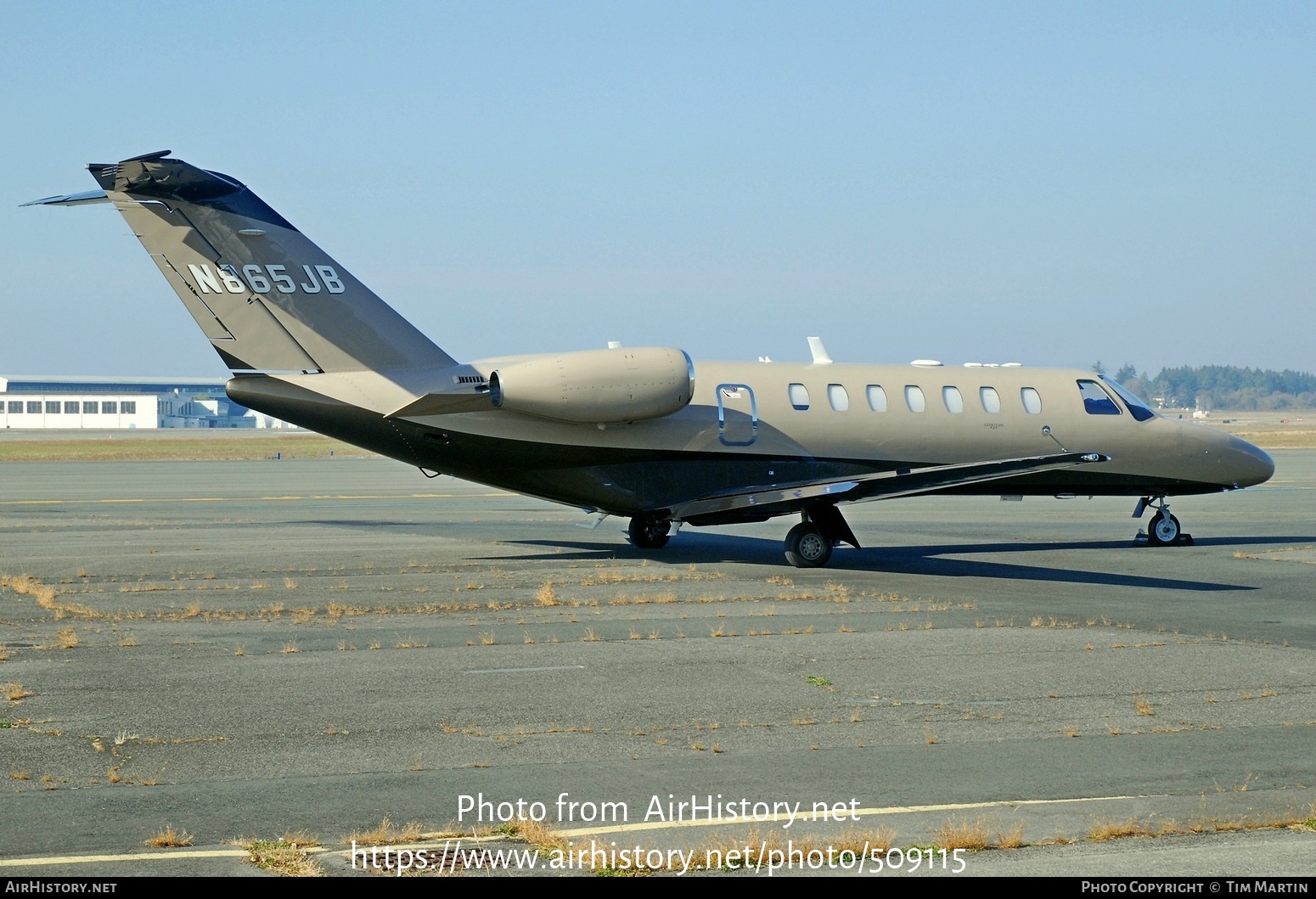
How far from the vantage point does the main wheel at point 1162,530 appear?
25875 millimetres

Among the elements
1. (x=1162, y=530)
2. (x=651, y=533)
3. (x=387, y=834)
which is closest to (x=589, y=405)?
(x=651, y=533)

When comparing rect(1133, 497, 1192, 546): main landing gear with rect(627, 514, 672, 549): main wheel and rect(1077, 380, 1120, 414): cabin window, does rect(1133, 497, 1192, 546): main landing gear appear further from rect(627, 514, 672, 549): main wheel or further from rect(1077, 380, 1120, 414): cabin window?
rect(627, 514, 672, 549): main wheel

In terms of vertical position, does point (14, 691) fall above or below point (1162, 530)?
below

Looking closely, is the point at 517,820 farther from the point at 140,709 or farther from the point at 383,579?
the point at 383,579

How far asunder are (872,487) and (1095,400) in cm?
670

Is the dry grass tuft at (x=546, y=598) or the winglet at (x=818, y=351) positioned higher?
the winglet at (x=818, y=351)

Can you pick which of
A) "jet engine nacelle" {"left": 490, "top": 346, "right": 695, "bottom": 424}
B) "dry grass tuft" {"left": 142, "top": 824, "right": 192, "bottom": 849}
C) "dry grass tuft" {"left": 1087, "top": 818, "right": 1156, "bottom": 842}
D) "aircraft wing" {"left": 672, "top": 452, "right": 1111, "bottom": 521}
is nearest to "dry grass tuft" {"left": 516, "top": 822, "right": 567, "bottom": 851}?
"dry grass tuft" {"left": 142, "top": 824, "right": 192, "bottom": 849}

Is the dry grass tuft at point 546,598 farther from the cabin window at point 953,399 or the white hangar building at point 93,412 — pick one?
the white hangar building at point 93,412

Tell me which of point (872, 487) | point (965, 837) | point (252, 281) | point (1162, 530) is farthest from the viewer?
point (1162, 530)

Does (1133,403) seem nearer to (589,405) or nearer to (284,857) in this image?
(589,405)

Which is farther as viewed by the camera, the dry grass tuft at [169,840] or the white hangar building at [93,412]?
the white hangar building at [93,412]

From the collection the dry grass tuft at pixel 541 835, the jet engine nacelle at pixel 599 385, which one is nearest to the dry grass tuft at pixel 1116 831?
the dry grass tuft at pixel 541 835

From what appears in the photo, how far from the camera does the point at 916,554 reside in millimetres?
24125

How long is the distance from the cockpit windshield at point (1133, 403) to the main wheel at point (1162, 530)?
196 cm
